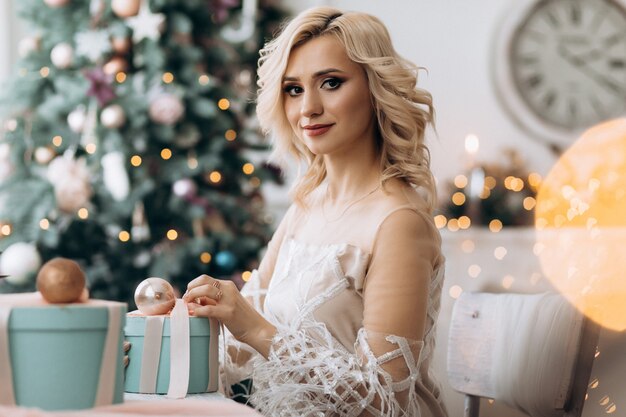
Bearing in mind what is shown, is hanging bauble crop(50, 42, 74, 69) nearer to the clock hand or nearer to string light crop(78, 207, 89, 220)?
string light crop(78, 207, 89, 220)

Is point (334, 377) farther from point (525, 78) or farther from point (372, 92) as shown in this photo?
point (525, 78)

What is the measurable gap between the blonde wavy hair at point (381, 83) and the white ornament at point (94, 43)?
2411 millimetres

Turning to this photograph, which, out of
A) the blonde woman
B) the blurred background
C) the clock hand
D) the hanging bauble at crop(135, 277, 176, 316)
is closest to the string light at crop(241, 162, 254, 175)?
the blurred background

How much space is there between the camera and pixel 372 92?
5.60 feet

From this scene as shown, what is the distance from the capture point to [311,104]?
167cm

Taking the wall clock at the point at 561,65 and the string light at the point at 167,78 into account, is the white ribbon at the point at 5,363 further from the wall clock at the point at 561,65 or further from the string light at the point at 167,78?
the wall clock at the point at 561,65

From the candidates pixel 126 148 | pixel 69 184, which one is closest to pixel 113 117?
pixel 126 148

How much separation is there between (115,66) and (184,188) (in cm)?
69

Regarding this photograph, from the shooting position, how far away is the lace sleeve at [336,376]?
1.45 metres

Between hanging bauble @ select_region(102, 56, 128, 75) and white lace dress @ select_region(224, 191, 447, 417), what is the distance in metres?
2.53

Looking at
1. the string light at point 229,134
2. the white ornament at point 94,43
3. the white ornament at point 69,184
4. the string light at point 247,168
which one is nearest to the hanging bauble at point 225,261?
the string light at point 247,168

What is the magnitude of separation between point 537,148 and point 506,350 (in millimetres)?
2997

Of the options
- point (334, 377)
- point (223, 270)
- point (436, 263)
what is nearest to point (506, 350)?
point (436, 263)

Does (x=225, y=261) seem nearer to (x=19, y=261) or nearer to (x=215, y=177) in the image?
(x=215, y=177)
